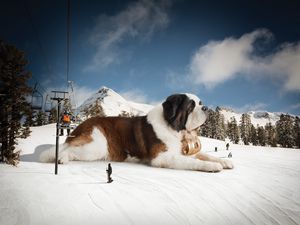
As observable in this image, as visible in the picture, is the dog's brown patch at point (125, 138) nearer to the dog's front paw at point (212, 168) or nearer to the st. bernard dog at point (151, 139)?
the st. bernard dog at point (151, 139)

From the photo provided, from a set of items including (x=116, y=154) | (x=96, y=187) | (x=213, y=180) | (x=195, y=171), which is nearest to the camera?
(x=96, y=187)

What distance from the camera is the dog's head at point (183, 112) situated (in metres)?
4.46

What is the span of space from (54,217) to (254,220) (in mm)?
1858

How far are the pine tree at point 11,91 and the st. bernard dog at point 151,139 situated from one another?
152 cm

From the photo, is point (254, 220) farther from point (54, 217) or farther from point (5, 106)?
point (5, 106)

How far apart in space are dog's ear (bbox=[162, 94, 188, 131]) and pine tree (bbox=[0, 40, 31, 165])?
380 centimetres

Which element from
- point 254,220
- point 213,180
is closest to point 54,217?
point 254,220

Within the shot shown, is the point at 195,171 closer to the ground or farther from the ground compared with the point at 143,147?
closer to the ground

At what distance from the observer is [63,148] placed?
4.44 meters

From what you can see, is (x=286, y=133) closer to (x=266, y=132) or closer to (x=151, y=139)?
(x=266, y=132)

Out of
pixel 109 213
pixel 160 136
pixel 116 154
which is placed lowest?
pixel 109 213

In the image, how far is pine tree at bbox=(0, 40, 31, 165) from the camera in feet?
15.9

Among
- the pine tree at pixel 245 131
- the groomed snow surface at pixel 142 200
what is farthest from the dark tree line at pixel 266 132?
the groomed snow surface at pixel 142 200

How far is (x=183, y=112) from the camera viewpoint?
4480 millimetres
